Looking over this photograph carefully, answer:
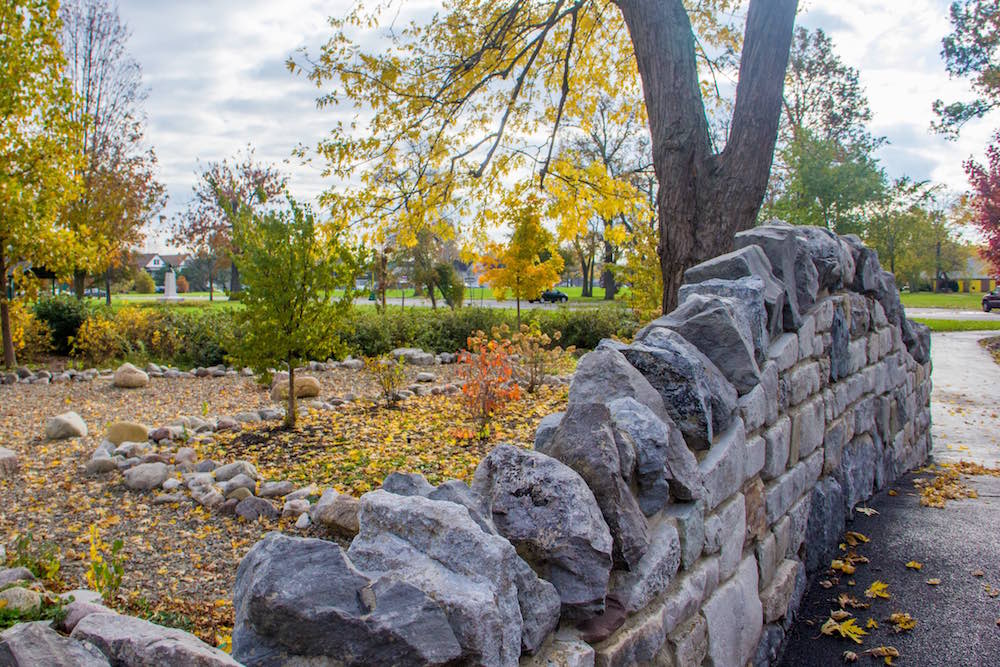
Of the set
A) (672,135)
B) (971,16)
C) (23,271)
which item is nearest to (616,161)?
(971,16)

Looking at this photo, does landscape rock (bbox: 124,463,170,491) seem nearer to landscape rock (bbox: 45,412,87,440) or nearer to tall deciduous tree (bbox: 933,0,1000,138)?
landscape rock (bbox: 45,412,87,440)

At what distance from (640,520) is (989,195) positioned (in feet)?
69.8

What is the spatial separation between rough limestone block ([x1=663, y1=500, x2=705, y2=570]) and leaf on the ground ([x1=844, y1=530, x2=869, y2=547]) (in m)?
2.32

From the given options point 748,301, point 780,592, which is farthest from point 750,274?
point 780,592

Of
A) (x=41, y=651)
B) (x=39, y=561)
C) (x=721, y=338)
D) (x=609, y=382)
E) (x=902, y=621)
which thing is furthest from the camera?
(x=39, y=561)

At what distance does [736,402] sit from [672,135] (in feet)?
11.9

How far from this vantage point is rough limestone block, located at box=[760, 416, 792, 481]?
3.14 metres

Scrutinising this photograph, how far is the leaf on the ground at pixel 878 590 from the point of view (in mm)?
3500

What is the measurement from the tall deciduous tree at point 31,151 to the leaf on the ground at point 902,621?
1187 centimetres

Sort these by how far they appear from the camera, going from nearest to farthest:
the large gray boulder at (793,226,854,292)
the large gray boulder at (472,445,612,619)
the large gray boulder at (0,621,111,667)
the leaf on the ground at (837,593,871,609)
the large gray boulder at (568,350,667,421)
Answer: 1. the large gray boulder at (0,621,111,667)
2. the large gray boulder at (472,445,612,619)
3. the large gray boulder at (568,350,667,421)
4. the leaf on the ground at (837,593,871,609)
5. the large gray boulder at (793,226,854,292)

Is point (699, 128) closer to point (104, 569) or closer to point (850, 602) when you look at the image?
point (850, 602)

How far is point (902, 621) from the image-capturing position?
3.21 m

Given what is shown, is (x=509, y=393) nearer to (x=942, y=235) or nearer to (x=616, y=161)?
(x=616, y=161)

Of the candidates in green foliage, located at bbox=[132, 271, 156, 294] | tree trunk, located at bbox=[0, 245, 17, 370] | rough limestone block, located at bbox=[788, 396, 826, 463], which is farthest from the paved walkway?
green foliage, located at bbox=[132, 271, 156, 294]
